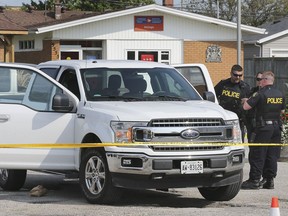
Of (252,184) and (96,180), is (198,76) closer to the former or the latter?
(252,184)

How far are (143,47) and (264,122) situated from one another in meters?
23.0

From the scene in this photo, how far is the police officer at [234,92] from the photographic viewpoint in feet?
43.0

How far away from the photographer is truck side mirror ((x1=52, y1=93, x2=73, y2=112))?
33.6 ft

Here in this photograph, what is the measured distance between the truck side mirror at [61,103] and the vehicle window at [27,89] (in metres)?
0.26

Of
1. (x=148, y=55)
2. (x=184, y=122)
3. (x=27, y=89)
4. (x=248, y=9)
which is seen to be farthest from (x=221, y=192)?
(x=248, y=9)

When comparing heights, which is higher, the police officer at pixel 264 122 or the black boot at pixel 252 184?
the police officer at pixel 264 122

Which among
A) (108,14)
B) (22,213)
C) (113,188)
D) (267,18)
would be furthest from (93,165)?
(267,18)

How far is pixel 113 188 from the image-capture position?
977 cm

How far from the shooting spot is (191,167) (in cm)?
962

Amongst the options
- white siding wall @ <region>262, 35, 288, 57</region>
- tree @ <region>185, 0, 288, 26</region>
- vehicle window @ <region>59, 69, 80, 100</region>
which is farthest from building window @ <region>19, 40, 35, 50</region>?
tree @ <region>185, 0, 288, 26</region>

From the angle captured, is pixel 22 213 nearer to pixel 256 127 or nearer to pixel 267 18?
pixel 256 127

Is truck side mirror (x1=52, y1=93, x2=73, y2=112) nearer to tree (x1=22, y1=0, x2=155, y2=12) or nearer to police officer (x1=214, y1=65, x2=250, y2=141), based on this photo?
police officer (x1=214, y1=65, x2=250, y2=141)

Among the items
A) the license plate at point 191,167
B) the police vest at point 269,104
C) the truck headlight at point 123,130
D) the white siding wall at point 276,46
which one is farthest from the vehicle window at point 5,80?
the white siding wall at point 276,46

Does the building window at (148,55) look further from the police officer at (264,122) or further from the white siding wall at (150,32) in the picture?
the police officer at (264,122)
